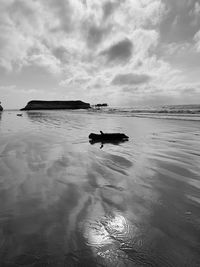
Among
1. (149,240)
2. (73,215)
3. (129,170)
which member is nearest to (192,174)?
(129,170)

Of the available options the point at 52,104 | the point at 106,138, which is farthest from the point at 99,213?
the point at 52,104

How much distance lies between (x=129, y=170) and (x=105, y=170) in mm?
659

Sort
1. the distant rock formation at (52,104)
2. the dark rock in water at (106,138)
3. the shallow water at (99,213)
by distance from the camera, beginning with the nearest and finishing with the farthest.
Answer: the shallow water at (99,213) → the dark rock in water at (106,138) → the distant rock formation at (52,104)

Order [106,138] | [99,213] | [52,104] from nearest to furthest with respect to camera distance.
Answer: [99,213] → [106,138] → [52,104]

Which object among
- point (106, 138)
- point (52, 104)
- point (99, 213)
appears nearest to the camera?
point (99, 213)

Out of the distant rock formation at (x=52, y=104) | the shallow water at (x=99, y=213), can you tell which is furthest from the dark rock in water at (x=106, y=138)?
the distant rock formation at (x=52, y=104)

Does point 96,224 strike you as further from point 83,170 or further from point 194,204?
point 83,170

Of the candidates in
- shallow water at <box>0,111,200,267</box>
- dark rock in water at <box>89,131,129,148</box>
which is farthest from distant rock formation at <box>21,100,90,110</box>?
shallow water at <box>0,111,200,267</box>

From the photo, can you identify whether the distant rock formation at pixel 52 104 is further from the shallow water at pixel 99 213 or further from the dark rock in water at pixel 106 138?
the shallow water at pixel 99 213

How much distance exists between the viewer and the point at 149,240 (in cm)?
246

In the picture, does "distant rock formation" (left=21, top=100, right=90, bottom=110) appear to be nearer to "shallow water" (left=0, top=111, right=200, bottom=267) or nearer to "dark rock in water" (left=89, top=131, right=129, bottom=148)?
"dark rock in water" (left=89, top=131, right=129, bottom=148)

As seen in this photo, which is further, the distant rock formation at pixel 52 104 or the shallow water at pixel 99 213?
the distant rock formation at pixel 52 104

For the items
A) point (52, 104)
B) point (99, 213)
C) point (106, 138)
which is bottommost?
point (52, 104)

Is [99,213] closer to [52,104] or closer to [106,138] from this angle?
[106,138]
